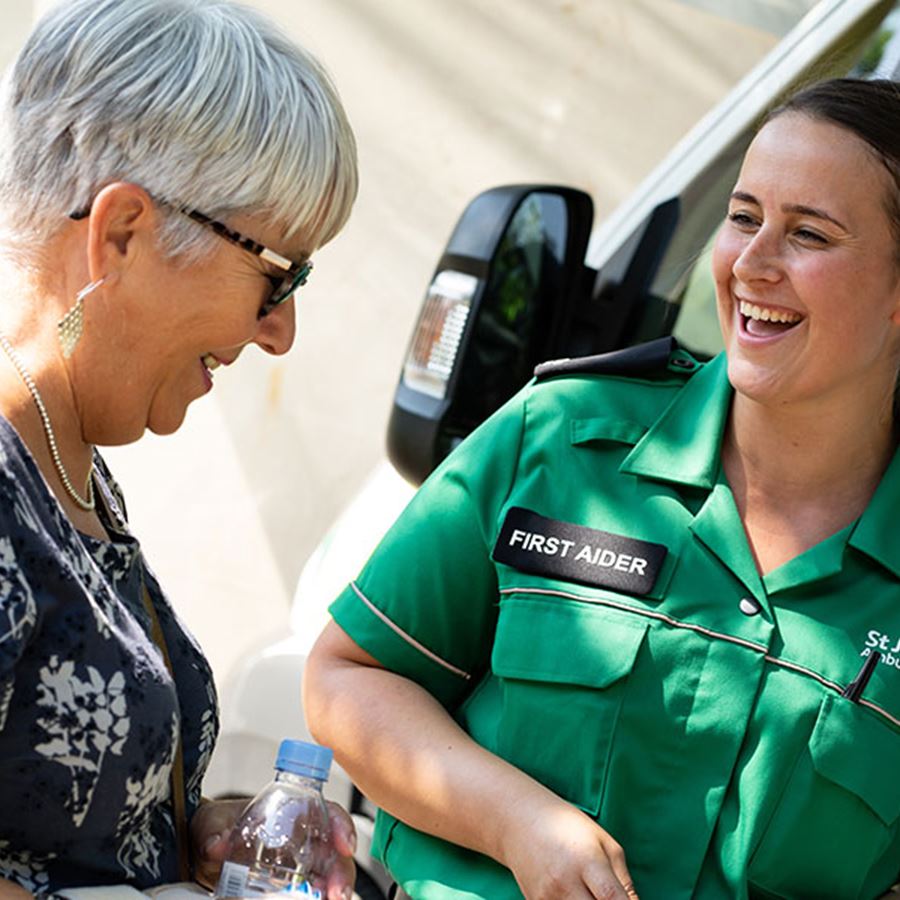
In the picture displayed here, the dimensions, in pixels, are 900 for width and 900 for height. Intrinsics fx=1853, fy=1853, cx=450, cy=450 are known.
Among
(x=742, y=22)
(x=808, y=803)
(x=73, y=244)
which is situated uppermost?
(x=742, y=22)

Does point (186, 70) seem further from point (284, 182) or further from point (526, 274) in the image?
point (526, 274)

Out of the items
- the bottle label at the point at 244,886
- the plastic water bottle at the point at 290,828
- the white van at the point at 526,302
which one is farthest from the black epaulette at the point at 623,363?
the white van at the point at 526,302

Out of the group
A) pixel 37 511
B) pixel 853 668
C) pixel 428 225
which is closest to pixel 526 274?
pixel 853 668

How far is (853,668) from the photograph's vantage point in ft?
7.27

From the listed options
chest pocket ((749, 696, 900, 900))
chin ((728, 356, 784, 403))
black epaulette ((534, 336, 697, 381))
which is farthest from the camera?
black epaulette ((534, 336, 697, 381))

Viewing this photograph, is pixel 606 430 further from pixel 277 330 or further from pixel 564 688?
pixel 277 330

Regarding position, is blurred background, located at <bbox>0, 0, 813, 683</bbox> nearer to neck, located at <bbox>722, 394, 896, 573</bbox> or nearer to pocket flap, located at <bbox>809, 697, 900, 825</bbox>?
neck, located at <bbox>722, 394, 896, 573</bbox>

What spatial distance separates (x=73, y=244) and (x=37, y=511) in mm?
268

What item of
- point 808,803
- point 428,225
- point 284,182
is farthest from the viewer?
point 428,225

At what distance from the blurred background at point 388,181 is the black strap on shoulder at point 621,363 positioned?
431 cm

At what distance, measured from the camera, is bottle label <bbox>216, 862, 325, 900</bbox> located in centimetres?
177

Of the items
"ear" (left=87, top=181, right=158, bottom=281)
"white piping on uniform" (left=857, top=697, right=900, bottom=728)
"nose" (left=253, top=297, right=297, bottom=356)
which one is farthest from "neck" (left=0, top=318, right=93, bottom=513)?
"white piping on uniform" (left=857, top=697, right=900, bottom=728)

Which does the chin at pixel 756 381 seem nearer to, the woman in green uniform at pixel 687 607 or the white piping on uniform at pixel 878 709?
the woman in green uniform at pixel 687 607

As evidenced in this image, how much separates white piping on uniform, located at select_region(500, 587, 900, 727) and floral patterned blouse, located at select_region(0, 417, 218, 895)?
0.57 metres
